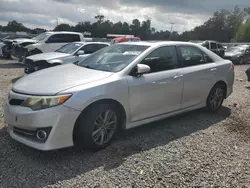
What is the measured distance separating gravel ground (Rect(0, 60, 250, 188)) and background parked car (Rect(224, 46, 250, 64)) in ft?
53.3

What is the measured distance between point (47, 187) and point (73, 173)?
0.37m

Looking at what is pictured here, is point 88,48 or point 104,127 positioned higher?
point 88,48

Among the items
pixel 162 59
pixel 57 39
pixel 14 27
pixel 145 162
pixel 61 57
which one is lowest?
pixel 145 162

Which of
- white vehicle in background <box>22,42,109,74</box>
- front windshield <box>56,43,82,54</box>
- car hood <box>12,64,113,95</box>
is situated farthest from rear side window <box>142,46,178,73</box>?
front windshield <box>56,43,82,54</box>

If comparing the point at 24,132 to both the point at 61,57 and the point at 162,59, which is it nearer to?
the point at 162,59

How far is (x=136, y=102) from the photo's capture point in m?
3.97

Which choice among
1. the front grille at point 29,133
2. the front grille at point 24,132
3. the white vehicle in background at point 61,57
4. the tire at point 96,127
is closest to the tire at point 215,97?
the tire at point 96,127

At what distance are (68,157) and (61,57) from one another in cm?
612

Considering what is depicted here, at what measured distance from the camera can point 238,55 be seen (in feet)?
64.0

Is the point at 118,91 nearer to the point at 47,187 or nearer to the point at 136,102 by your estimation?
the point at 136,102

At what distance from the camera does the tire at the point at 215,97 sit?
5.49 meters

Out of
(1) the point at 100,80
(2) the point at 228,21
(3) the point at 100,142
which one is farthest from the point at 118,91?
(2) the point at 228,21

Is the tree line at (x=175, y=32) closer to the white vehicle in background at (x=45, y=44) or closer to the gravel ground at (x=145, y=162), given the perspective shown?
the white vehicle in background at (x=45, y=44)

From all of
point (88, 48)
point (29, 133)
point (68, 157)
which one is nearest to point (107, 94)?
point (68, 157)
